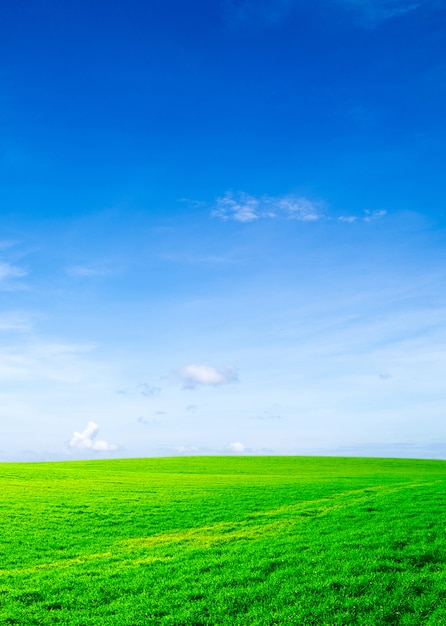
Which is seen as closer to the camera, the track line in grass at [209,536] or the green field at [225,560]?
the green field at [225,560]

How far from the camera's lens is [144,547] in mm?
23609

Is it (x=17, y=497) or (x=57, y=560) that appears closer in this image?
(x=57, y=560)

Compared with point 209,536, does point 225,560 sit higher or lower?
higher

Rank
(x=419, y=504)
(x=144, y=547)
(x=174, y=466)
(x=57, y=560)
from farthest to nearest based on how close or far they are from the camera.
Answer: (x=174, y=466), (x=419, y=504), (x=144, y=547), (x=57, y=560)

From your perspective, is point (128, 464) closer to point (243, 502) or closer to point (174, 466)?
point (174, 466)

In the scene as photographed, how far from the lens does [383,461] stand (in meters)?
96.1

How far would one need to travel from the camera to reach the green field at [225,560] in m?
14.5

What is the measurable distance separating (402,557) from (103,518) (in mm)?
19240

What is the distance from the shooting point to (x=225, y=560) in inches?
753

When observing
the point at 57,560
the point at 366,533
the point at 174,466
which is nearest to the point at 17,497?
the point at 57,560

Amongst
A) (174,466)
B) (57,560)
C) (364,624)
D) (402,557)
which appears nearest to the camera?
(364,624)

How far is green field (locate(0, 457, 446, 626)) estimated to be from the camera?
14.5 metres

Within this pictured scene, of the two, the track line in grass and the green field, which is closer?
the green field

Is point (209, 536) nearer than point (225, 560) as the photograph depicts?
No
